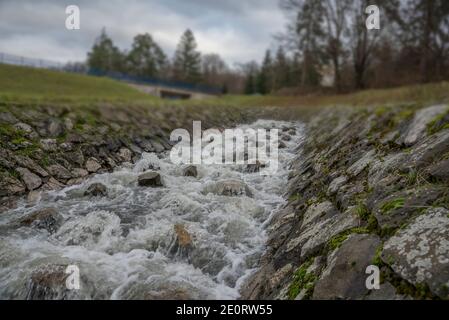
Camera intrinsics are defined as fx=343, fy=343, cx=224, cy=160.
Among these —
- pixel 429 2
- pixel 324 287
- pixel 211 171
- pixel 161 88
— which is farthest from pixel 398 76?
pixel 161 88

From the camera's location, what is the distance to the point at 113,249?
5.58m

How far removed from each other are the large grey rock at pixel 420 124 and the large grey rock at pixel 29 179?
7705mm

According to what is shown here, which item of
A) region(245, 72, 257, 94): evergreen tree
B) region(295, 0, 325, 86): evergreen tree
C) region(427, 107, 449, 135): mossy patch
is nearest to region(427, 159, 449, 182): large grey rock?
region(427, 107, 449, 135): mossy patch

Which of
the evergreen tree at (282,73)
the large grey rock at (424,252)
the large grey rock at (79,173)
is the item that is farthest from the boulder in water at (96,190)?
the evergreen tree at (282,73)

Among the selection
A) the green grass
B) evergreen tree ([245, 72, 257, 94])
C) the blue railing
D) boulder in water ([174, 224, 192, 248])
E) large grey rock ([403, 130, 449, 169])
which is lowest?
boulder in water ([174, 224, 192, 248])

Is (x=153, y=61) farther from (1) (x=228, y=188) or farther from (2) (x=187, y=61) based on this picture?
(1) (x=228, y=188)

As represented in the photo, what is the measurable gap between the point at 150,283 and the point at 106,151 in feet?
20.2

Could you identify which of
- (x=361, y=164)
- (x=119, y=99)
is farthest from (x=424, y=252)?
(x=119, y=99)

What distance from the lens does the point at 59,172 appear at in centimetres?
857

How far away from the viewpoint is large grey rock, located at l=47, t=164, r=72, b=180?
333 inches

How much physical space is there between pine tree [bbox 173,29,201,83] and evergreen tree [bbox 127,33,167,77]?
11.7 feet

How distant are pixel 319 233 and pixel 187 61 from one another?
59.0 meters

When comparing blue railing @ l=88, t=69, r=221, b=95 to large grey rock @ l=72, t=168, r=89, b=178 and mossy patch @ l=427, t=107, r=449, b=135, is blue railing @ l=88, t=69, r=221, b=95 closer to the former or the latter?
large grey rock @ l=72, t=168, r=89, b=178
